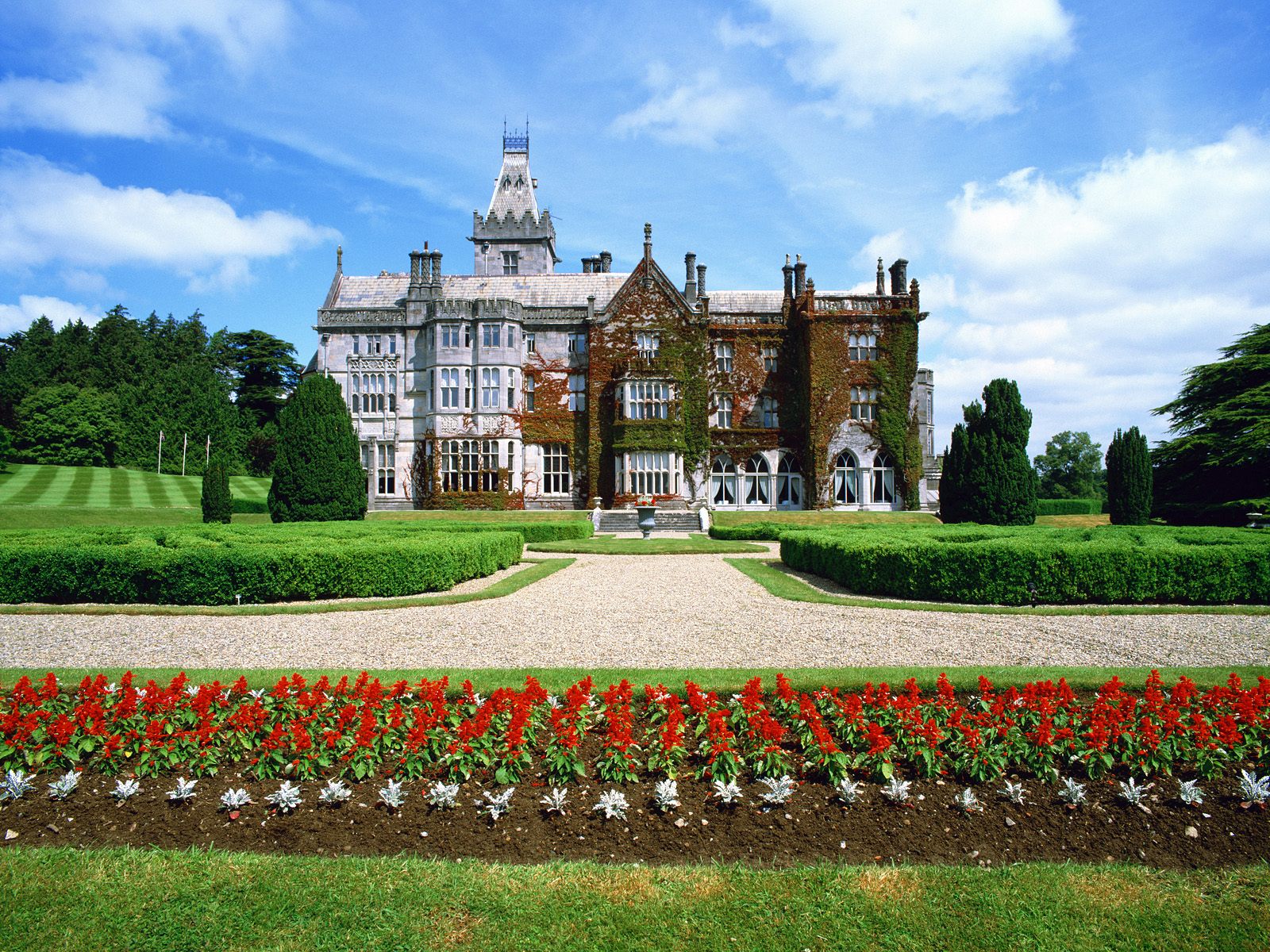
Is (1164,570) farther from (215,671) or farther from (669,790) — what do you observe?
(215,671)

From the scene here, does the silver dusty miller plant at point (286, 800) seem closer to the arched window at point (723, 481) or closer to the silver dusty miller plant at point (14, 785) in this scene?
the silver dusty miller plant at point (14, 785)

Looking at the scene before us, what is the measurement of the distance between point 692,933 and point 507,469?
3498cm

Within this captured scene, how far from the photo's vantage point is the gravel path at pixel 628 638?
28.6 ft

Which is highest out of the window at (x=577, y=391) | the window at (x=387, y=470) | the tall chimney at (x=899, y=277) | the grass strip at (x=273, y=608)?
the tall chimney at (x=899, y=277)

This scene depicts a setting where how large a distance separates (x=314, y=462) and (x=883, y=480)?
26.0 metres

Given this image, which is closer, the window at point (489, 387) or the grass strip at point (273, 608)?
the grass strip at point (273, 608)

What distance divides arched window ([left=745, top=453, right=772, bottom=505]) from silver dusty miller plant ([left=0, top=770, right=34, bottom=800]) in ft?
115

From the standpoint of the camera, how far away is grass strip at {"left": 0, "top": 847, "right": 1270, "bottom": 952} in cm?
359

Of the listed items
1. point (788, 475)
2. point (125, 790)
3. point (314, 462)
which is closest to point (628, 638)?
point (125, 790)

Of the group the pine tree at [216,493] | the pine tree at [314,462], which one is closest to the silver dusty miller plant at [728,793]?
the pine tree at [314,462]


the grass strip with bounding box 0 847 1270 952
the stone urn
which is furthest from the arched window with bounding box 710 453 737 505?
the grass strip with bounding box 0 847 1270 952

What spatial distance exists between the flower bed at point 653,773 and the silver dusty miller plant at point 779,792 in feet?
0.07

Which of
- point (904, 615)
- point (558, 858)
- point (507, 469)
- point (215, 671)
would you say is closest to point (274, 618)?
point (215, 671)

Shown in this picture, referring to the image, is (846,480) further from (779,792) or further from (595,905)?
(595,905)
